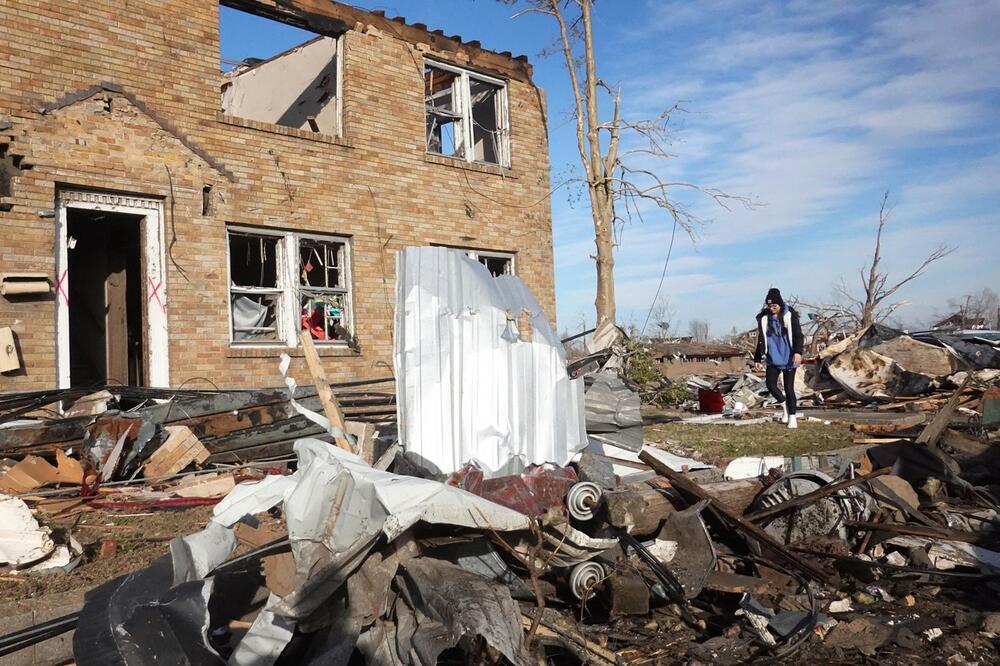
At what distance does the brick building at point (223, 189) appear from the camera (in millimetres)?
8961

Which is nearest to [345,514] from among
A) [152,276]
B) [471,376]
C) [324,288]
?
[471,376]

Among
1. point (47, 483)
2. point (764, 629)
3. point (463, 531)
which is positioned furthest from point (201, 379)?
point (764, 629)

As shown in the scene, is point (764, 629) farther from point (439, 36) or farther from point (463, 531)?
point (439, 36)

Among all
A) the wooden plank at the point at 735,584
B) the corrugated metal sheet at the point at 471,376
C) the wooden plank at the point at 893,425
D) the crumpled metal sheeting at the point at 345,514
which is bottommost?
the wooden plank at the point at 735,584

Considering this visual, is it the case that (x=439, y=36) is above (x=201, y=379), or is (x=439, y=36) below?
above

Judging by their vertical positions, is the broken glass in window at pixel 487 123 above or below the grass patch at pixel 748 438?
above

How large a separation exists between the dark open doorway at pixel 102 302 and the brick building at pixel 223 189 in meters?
0.03

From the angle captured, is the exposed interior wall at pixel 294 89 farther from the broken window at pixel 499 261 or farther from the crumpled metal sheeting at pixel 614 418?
the crumpled metal sheeting at pixel 614 418

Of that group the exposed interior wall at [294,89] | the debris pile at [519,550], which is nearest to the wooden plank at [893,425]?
the debris pile at [519,550]

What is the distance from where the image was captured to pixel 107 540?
5.53m

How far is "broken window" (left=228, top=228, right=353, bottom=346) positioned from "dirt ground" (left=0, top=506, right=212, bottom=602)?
4459 mm

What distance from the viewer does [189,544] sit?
400cm

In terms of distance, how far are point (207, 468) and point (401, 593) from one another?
4935mm

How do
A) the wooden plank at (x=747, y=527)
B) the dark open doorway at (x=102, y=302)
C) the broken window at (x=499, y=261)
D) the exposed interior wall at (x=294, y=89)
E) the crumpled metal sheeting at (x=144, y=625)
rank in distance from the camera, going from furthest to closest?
Result: 1. the broken window at (x=499, y=261)
2. the exposed interior wall at (x=294, y=89)
3. the dark open doorway at (x=102, y=302)
4. the wooden plank at (x=747, y=527)
5. the crumpled metal sheeting at (x=144, y=625)
